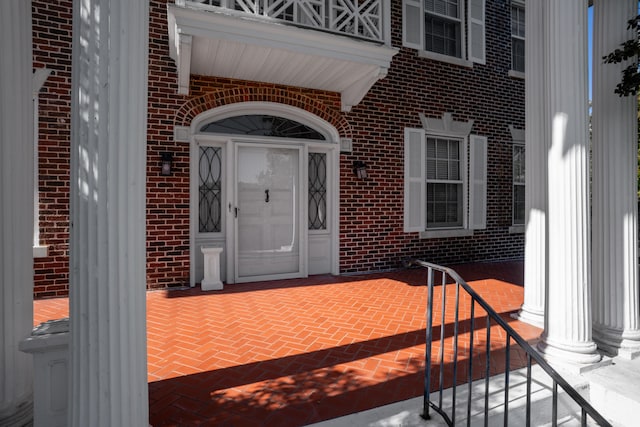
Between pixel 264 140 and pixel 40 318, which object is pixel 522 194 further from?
pixel 40 318

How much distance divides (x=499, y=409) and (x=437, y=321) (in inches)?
65.1

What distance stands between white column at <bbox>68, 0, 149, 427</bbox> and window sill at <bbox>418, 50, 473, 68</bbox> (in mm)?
6641

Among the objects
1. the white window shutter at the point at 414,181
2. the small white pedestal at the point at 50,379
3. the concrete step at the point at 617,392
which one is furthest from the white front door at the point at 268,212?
the concrete step at the point at 617,392

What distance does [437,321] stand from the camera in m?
4.06

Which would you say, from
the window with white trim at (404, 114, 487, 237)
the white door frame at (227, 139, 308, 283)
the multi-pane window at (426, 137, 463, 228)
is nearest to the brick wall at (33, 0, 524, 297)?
the window with white trim at (404, 114, 487, 237)

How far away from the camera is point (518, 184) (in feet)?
27.4

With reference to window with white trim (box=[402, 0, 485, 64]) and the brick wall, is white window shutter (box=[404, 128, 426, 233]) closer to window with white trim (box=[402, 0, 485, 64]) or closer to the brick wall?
the brick wall

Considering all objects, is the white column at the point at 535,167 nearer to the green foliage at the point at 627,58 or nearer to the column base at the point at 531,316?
the column base at the point at 531,316

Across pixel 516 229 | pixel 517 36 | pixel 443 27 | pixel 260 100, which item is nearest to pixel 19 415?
pixel 260 100

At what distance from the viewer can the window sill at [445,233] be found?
727 cm

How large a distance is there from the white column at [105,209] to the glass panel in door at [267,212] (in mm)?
4241

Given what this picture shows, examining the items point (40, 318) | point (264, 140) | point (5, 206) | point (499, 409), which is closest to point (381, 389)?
point (499, 409)

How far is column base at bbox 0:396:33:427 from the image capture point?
2.03 metres

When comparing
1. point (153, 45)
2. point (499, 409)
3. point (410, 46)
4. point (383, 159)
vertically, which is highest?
point (410, 46)
